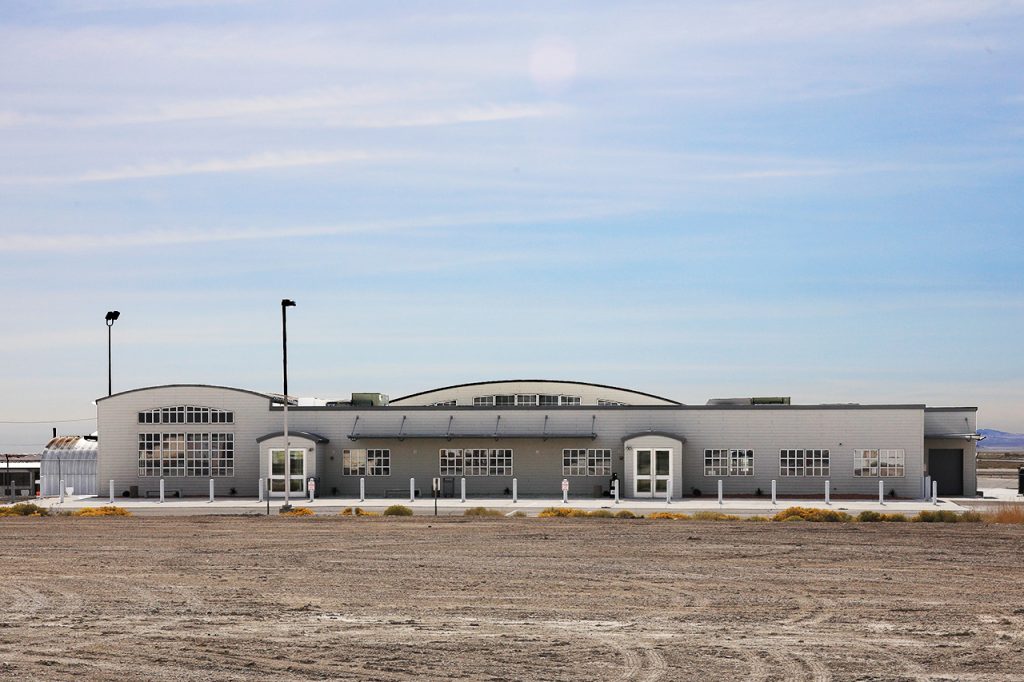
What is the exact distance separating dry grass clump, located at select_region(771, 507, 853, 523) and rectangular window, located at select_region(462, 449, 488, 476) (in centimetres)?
1515

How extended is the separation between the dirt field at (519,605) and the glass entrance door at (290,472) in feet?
52.9

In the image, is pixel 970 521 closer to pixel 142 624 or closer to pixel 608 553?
pixel 608 553

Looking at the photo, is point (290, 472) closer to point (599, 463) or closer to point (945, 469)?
point (599, 463)

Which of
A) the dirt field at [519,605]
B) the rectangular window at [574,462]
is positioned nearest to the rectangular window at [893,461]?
the rectangular window at [574,462]

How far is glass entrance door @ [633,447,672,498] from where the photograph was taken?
4703 centimetres

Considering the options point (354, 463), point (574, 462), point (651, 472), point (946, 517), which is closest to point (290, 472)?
point (354, 463)

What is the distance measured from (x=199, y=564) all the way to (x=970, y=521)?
22.0 meters

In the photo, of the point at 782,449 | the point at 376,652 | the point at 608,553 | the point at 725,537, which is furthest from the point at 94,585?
the point at 782,449

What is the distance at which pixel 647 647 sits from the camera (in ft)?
55.7

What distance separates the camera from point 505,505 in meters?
44.0

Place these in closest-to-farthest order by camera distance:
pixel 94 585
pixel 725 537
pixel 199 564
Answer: pixel 94 585 → pixel 199 564 → pixel 725 537

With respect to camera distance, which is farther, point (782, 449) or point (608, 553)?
point (782, 449)

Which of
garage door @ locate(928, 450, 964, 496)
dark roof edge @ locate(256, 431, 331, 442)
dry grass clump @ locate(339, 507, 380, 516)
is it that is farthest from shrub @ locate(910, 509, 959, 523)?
dark roof edge @ locate(256, 431, 331, 442)

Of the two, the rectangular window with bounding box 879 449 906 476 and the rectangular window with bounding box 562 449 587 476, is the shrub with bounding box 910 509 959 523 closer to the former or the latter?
the rectangular window with bounding box 879 449 906 476
